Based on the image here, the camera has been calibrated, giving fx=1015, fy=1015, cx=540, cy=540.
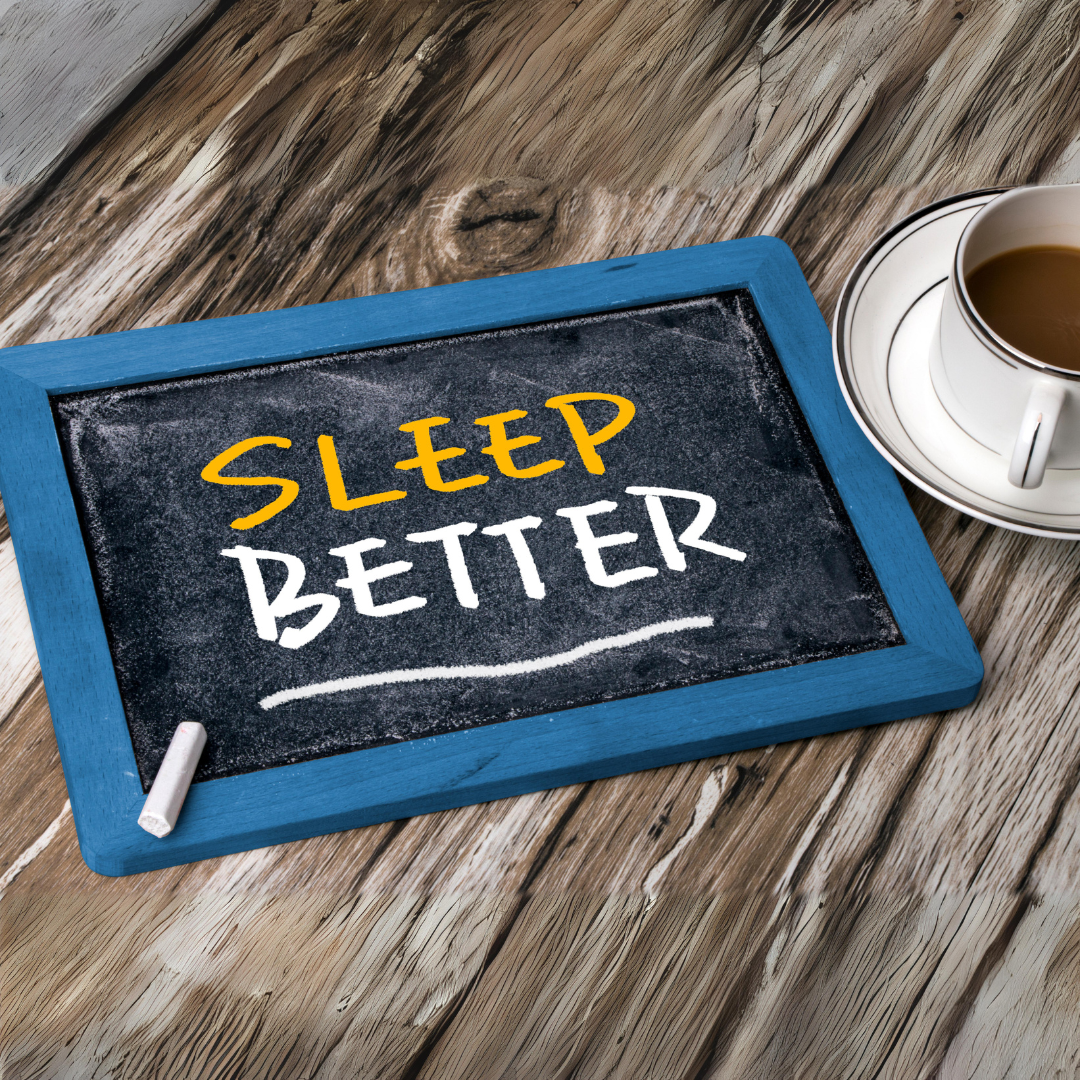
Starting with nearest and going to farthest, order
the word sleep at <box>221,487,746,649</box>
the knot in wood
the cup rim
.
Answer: the cup rim < the word sleep at <box>221,487,746,649</box> < the knot in wood

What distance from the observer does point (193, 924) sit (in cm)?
58

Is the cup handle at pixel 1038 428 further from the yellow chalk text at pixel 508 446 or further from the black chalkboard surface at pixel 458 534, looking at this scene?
the yellow chalk text at pixel 508 446

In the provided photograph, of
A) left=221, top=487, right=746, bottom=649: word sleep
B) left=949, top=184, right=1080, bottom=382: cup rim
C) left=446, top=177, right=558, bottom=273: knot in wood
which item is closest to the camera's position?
left=949, top=184, right=1080, bottom=382: cup rim

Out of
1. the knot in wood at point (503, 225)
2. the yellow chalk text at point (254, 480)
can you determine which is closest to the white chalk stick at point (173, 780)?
the yellow chalk text at point (254, 480)

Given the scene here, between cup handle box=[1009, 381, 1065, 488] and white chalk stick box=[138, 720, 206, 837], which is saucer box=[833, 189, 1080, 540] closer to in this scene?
cup handle box=[1009, 381, 1065, 488]

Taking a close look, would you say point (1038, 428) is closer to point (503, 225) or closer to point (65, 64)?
point (503, 225)

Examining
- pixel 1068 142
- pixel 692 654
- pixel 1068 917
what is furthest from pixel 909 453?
pixel 1068 142

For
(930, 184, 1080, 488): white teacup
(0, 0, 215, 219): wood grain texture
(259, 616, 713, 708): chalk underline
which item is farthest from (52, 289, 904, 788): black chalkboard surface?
(0, 0, 215, 219): wood grain texture

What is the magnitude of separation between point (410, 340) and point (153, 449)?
0.20m

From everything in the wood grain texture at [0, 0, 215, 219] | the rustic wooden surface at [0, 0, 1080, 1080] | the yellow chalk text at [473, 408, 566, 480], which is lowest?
the rustic wooden surface at [0, 0, 1080, 1080]

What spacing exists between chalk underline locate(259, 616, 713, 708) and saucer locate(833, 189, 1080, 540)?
168 mm

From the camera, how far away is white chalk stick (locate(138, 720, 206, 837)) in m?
0.57

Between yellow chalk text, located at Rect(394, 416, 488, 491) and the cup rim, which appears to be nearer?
the cup rim

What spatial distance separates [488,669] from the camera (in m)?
0.64
